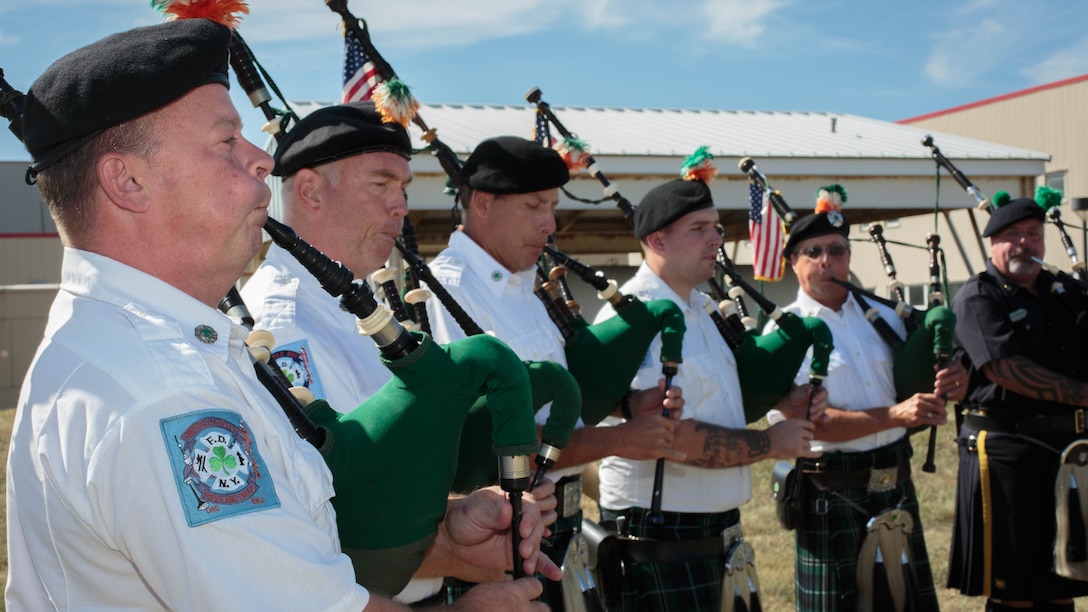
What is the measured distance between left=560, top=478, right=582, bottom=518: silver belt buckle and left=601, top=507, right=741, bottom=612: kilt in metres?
0.37

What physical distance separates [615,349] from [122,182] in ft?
6.78

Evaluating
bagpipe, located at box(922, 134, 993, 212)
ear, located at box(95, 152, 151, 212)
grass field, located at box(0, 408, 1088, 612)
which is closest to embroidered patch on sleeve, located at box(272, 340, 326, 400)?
ear, located at box(95, 152, 151, 212)

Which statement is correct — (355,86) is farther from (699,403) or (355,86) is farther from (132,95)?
(132,95)

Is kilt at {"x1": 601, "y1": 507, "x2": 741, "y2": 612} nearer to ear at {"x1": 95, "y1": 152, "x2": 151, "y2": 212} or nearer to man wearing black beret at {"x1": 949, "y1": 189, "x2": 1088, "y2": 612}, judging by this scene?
man wearing black beret at {"x1": 949, "y1": 189, "x2": 1088, "y2": 612}

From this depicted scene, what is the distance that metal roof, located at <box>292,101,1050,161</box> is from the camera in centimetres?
1012

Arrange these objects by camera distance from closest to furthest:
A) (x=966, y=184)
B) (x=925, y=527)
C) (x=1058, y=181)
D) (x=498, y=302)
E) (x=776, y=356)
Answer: (x=498, y=302) < (x=776, y=356) < (x=966, y=184) < (x=925, y=527) < (x=1058, y=181)

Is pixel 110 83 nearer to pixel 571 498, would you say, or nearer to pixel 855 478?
pixel 571 498

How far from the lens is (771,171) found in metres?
10.1

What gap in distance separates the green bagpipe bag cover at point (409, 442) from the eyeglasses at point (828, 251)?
128 inches

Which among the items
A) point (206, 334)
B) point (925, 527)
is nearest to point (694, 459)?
point (206, 334)

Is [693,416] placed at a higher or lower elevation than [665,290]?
lower

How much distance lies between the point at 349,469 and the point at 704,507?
2.13 m

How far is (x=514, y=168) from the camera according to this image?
3066 mm

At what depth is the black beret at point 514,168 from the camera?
3049 mm
